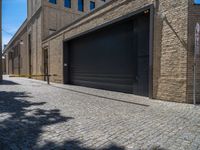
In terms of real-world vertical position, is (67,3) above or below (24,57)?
above

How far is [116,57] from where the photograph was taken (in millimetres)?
9906

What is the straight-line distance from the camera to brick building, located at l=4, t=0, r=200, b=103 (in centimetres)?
657

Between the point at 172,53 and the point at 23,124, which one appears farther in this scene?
the point at 172,53

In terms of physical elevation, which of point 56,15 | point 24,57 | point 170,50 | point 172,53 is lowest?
point 172,53

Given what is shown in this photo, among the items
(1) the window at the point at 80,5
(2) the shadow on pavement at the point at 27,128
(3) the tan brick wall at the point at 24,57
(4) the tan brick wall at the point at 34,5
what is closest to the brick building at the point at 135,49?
(2) the shadow on pavement at the point at 27,128

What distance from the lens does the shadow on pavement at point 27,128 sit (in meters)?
3.14

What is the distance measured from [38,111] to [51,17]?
735 inches

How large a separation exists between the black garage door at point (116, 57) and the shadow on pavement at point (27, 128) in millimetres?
4510

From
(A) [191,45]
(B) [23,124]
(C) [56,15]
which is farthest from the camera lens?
(C) [56,15]

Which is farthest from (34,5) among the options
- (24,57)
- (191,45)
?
(191,45)

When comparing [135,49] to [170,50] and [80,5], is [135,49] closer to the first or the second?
[170,50]

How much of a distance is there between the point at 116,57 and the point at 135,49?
1520 millimetres

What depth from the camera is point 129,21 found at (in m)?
9.06

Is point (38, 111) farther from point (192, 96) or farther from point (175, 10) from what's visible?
point (175, 10)
